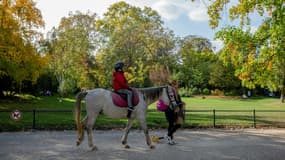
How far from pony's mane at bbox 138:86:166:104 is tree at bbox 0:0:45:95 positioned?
544 inches

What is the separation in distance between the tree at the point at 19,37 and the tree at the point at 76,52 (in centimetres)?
987

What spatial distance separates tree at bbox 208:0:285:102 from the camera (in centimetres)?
1171

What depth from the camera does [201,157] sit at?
721cm

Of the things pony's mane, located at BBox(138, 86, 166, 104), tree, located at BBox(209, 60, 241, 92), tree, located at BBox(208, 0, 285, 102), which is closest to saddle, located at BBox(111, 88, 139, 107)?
pony's mane, located at BBox(138, 86, 166, 104)

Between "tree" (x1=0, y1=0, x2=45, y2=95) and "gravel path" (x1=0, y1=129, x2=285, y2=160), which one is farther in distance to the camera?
"tree" (x1=0, y1=0, x2=45, y2=95)

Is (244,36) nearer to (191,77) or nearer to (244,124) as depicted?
(244,124)

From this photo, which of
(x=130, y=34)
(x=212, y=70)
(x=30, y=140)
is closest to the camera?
(x=30, y=140)

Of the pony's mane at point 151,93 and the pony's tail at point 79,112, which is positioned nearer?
the pony's tail at point 79,112

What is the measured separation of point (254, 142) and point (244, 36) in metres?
5.52

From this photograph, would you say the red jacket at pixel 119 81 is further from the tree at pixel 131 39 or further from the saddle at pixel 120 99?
the tree at pixel 131 39

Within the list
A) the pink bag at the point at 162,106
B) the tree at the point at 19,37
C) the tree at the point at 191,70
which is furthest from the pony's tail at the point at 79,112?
the tree at the point at 191,70

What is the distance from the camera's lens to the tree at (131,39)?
1336 inches

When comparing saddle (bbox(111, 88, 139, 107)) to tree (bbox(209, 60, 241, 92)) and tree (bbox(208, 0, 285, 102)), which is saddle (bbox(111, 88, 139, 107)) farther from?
tree (bbox(209, 60, 241, 92))

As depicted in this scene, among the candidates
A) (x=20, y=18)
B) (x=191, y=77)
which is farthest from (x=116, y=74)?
(x=191, y=77)
